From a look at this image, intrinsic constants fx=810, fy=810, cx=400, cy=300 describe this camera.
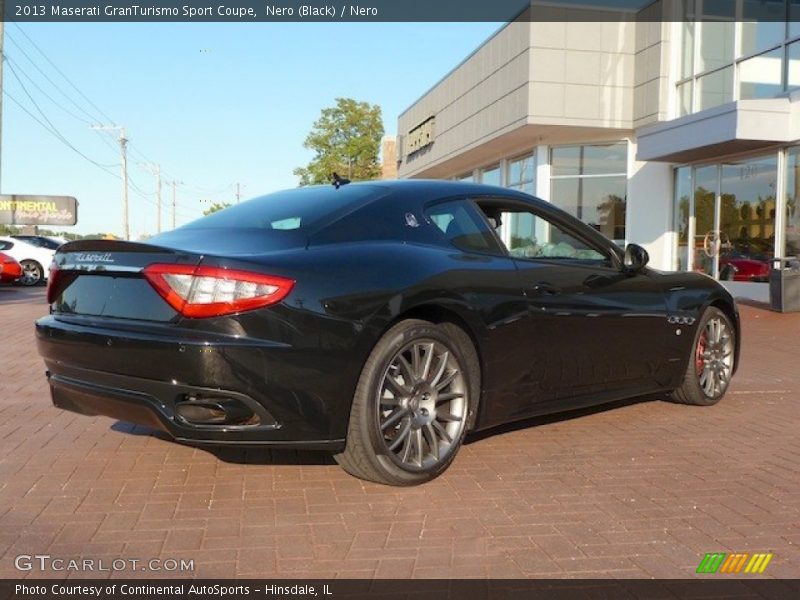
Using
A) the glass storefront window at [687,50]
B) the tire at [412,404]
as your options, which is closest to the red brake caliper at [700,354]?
the tire at [412,404]

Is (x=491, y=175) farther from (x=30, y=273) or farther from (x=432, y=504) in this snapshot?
(x=432, y=504)

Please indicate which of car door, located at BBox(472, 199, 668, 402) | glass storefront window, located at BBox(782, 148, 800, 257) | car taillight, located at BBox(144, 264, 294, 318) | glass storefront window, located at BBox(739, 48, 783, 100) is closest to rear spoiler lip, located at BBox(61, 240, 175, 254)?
car taillight, located at BBox(144, 264, 294, 318)

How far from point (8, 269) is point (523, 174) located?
14200 millimetres

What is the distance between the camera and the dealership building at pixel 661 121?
15.6 meters

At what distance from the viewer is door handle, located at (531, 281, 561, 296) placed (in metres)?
4.44

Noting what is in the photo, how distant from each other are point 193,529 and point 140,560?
1.13 feet

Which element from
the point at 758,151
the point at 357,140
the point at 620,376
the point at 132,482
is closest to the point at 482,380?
the point at 620,376

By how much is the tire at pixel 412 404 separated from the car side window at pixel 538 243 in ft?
2.78

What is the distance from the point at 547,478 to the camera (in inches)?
160

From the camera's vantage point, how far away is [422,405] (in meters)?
3.91

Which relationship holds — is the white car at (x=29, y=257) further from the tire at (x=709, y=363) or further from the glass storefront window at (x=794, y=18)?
the tire at (x=709, y=363)

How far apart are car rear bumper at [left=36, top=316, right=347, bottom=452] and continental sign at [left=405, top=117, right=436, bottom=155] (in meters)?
25.8

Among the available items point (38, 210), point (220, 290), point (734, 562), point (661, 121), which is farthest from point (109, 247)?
point (38, 210)

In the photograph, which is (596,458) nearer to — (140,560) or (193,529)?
(193,529)
